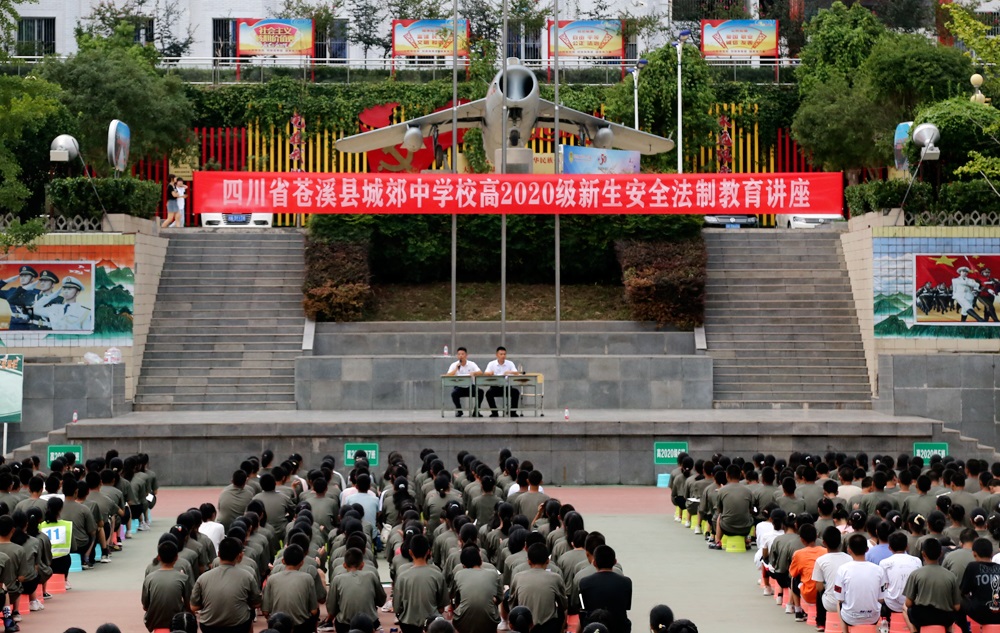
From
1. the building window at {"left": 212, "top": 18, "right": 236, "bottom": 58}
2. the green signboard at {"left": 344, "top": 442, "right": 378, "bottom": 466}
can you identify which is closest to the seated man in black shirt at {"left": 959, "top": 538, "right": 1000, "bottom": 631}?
the green signboard at {"left": 344, "top": 442, "right": 378, "bottom": 466}

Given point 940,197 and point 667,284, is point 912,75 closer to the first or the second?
point 940,197

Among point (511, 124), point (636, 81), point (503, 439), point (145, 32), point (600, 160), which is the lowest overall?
point (503, 439)

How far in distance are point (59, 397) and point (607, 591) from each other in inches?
660

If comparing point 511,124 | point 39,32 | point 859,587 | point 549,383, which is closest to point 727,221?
point 511,124

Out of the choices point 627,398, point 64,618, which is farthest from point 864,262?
point 64,618

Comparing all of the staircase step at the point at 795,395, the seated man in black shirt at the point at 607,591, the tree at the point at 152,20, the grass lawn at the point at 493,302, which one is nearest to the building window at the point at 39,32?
the tree at the point at 152,20

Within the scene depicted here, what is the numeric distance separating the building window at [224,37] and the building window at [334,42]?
294cm

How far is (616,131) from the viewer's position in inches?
1298

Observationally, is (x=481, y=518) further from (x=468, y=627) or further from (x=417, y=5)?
(x=417, y=5)

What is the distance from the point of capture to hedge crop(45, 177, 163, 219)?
27.9 m

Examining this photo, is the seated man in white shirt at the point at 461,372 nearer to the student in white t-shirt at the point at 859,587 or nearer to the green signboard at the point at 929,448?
the green signboard at the point at 929,448

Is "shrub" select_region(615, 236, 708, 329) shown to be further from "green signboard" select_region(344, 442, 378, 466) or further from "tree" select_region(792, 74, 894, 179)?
"green signboard" select_region(344, 442, 378, 466)

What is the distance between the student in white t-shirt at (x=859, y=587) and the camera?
478 inches

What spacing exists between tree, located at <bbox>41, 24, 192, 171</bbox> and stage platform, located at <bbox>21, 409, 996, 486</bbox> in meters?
13.7
